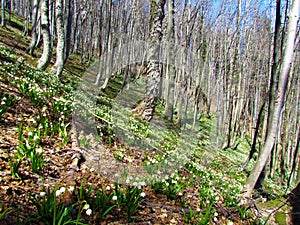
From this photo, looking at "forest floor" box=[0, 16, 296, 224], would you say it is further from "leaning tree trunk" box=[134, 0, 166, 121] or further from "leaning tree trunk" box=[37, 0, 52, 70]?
"leaning tree trunk" box=[37, 0, 52, 70]

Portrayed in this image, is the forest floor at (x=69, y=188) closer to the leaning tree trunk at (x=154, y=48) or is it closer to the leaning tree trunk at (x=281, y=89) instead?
the leaning tree trunk at (x=281, y=89)

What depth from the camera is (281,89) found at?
515 centimetres

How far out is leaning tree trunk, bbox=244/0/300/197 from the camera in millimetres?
5052

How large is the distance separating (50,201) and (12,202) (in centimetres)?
43

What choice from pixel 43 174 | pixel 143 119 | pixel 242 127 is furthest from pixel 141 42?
pixel 43 174

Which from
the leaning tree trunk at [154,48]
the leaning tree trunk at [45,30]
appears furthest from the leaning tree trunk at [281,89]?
the leaning tree trunk at [45,30]

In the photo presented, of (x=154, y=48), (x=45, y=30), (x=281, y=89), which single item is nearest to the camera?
(x=281, y=89)

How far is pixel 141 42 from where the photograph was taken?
43.9 metres

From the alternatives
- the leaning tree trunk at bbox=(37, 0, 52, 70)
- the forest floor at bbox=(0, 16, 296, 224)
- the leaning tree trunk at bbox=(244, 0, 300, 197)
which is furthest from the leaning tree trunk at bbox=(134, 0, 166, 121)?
the leaning tree trunk at bbox=(244, 0, 300, 197)

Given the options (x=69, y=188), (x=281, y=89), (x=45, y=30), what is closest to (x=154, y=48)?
(x=45, y=30)

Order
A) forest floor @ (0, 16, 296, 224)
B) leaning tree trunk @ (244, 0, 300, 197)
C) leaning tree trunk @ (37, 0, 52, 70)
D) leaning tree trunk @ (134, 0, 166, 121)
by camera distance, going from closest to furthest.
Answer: forest floor @ (0, 16, 296, 224) → leaning tree trunk @ (244, 0, 300, 197) → leaning tree trunk @ (134, 0, 166, 121) → leaning tree trunk @ (37, 0, 52, 70)

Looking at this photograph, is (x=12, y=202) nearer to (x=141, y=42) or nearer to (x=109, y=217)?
(x=109, y=217)

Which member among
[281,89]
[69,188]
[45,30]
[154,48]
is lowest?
[69,188]

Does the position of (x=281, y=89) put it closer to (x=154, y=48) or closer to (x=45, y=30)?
(x=154, y=48)
